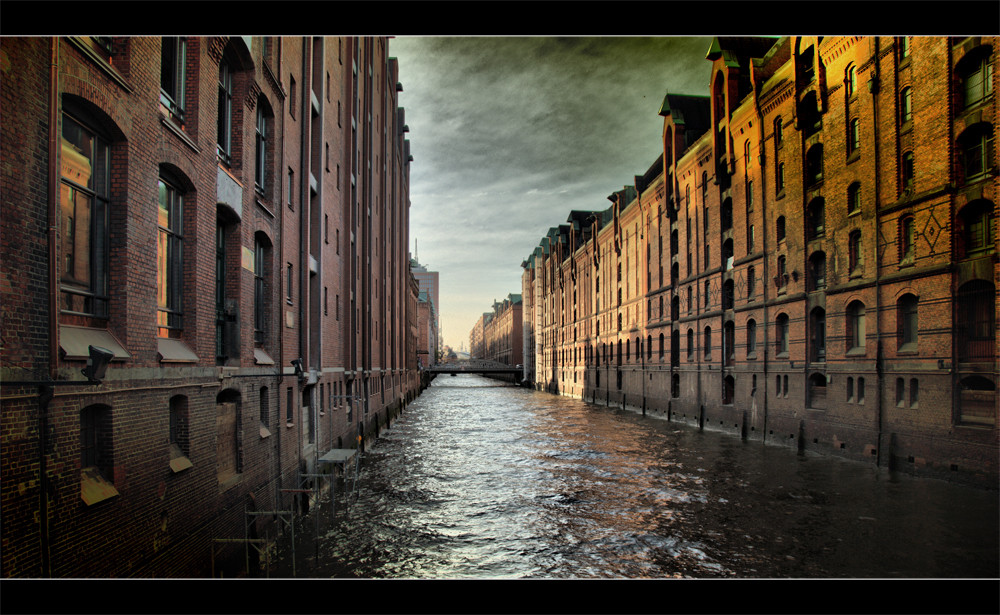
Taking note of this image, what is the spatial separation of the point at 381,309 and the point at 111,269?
3020 cm

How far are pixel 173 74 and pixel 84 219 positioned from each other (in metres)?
3.54

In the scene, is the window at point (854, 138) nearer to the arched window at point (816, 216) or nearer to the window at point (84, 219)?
the arched window at point (816, 216)

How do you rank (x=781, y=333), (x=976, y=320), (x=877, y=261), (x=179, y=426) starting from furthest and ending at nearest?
1. (x=781, y=333)
2. (x=877, y=261)
3. (x=976, y=320)
4. (x=179, y=426)

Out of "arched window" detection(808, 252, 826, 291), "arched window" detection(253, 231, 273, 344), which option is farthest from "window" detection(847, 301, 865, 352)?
"arched window" detection(253, 231, 273, 344)

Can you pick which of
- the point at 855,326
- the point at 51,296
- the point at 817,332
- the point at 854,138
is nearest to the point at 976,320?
the point at 855,326

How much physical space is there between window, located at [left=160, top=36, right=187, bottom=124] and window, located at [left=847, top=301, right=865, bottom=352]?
21.6 meters

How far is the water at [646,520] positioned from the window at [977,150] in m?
8.64

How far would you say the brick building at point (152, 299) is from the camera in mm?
5344

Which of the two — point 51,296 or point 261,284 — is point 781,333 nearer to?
point 261,284

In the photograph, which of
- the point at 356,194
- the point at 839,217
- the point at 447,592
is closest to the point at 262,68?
the point at 447,592

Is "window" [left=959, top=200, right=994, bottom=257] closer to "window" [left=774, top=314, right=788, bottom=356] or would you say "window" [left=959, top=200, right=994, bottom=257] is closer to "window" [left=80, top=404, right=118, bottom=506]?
"window" [left=774, top=314, right=788, bottom=356]

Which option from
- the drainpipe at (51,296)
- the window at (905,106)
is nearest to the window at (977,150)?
the window at (905,106)

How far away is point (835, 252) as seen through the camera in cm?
2198
